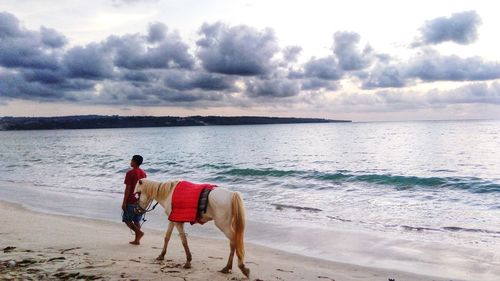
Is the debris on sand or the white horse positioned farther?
the debris on sand

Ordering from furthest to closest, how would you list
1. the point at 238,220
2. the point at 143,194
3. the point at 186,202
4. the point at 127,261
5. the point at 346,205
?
1. the point at 346,205
2. the point at 143,194
3. the point at 127,261
4. the point at 186,202
5. the point at 238,220

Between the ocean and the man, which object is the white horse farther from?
the ocean

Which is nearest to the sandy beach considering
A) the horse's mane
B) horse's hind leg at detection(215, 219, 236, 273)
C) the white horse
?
horse's hind leg at detection(215, 219, 236, 273)

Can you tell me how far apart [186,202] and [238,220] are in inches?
37.6

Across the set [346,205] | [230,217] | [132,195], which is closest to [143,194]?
[132,195]

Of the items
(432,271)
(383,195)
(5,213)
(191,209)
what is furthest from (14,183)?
(432,271)

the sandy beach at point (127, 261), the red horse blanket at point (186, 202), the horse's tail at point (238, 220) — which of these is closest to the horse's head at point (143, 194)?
the red horse blanket at point (186, 202)

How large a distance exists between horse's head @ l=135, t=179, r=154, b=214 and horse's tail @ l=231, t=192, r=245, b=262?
71.2 inches

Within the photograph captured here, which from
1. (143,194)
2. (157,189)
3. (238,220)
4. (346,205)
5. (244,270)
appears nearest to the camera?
(244,270)

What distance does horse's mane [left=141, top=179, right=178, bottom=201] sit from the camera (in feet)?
25.2

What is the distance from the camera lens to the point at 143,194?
26.4 ft

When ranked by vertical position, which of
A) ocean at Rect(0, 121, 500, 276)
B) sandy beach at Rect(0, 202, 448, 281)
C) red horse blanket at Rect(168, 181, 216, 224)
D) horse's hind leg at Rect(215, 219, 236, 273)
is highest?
red horse blanket at Rect(168, 181, 216, 224)

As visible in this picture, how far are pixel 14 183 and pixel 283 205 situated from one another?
17.5 metres

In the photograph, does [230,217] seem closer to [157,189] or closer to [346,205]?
[157,189]
